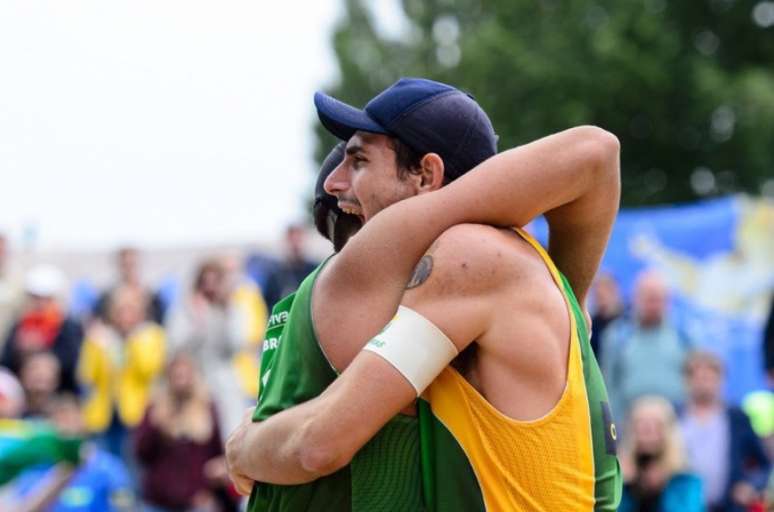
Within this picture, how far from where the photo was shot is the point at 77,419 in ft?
33.6

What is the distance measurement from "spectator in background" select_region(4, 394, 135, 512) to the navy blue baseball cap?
5.53 m

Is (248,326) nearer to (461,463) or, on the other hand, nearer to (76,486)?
(76,486)

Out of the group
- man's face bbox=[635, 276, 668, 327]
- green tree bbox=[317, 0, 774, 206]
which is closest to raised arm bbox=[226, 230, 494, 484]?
man's face bbox=[635, 276, 668, 327]

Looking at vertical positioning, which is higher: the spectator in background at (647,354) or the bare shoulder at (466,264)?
the bare shoulder at (466,264)

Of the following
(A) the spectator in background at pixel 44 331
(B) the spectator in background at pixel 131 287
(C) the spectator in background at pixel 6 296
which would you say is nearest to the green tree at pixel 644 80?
(B) the spectator in background at pixel 131 287

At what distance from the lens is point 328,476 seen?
3.40 m

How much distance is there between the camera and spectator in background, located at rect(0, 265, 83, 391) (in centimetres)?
1123

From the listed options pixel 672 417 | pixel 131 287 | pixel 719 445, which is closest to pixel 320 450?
pixel 672 417

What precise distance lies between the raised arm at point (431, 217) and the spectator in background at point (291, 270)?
7936 mm

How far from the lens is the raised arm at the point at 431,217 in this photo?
3285 mm

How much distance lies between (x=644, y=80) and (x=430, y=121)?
984 inches

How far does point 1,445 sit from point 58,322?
357 centimetres

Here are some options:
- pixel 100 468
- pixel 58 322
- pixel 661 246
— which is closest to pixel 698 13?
pixel 661 246

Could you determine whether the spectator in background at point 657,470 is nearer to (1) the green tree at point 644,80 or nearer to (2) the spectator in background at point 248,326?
(2) the spectator in background at point 248,326
